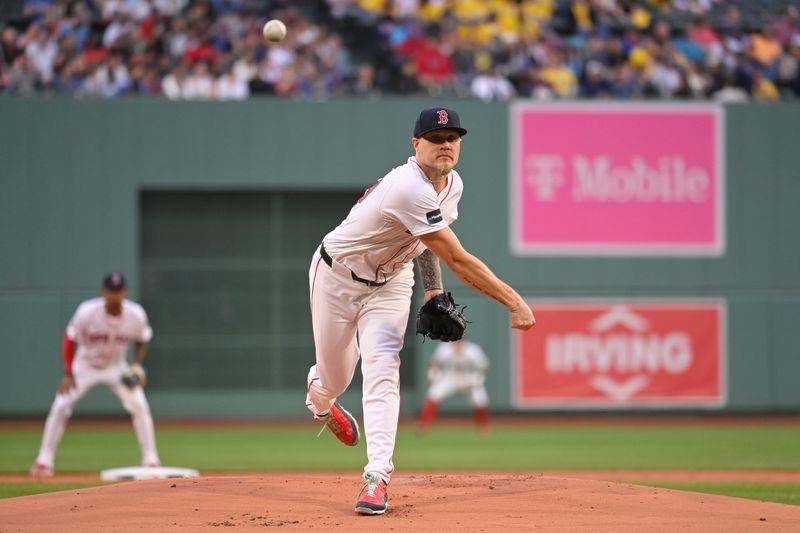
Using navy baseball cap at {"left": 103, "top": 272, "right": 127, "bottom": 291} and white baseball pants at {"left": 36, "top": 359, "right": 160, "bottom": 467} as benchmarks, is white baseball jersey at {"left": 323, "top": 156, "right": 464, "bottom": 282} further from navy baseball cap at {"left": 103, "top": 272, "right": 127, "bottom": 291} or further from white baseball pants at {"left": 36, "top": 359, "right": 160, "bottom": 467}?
white baseball pants at {"left": 36, "top": 359, "right": 160, "bottom": 467}

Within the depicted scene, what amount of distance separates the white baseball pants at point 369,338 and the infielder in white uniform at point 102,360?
4.59m

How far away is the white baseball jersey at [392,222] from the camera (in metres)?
5.96

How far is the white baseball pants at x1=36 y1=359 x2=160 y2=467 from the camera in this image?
10.8m

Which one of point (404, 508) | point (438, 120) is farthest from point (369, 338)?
point (438, 120)

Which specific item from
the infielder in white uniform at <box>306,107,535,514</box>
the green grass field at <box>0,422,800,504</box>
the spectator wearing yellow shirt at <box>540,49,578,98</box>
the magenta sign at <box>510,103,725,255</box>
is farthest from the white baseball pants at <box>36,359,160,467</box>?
the spectator wearing yellow shirt at <box>540,49,578,98</box>

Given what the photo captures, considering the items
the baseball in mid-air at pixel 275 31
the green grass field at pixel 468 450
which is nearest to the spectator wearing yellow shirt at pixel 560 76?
the green grass field at pixel 468 450

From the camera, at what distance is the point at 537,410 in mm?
17156

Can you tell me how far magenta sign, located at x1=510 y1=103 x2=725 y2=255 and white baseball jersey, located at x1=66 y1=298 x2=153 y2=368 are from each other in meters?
7.58

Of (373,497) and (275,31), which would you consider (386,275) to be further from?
(275,31)

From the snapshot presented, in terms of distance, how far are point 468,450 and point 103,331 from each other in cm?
448

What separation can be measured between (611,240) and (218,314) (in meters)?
5.95

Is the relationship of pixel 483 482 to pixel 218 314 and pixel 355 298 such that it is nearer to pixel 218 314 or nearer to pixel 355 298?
pixel 355 298

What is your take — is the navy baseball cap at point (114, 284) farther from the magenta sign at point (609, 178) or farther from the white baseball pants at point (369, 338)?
the magenta sign at point (609, 178)

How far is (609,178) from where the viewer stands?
1745 cm
